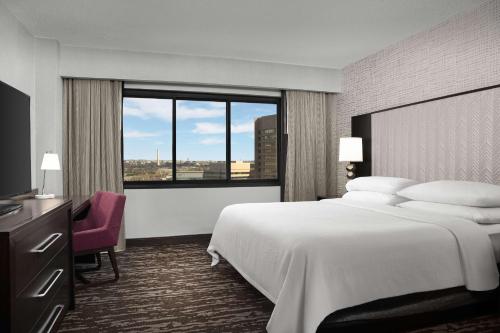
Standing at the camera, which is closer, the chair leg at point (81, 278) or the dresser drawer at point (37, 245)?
the dresser drawer at point (37, 245)

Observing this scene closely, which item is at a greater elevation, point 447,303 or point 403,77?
point 403,77

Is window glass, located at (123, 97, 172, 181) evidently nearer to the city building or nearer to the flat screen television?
the city building

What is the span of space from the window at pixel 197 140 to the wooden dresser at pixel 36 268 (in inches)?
93.4

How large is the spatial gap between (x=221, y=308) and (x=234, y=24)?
272 centimetres

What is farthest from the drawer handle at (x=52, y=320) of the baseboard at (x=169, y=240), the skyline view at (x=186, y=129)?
the skyline view at (x=186, y=129)

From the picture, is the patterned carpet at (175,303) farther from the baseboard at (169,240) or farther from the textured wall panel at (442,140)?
the textured wall panel at (442,140)

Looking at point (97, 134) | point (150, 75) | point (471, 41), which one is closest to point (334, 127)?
point (471, 41)

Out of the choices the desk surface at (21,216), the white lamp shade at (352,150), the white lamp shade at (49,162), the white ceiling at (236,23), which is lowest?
the desk surface at (21,216)

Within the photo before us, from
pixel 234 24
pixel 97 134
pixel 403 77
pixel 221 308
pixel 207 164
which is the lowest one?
pixel 221 308

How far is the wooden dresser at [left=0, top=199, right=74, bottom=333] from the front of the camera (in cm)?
152

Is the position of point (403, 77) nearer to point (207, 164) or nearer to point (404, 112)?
point (404, 112)

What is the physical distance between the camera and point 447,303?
2.41 meters

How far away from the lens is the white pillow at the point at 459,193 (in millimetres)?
2705

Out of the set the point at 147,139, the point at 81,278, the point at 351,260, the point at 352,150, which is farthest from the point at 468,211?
the point at 147,139
